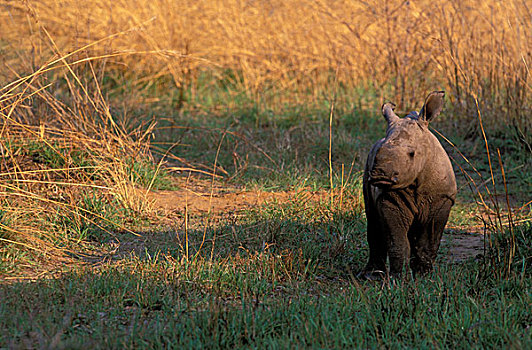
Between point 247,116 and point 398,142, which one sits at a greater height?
point 398,142

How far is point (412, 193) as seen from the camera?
3.52 metres

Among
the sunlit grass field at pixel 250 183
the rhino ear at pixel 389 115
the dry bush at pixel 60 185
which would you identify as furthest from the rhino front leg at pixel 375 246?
the dry bush at pixel 60 185

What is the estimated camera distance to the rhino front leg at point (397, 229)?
11.6ft

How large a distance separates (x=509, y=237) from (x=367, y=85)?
15.7 feet

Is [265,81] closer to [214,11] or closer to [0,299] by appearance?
[214,11]

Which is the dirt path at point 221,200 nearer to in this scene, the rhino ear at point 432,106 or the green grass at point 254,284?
the green grass at point 254,284

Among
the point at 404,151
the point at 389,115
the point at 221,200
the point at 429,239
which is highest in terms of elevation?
the point at 389,115

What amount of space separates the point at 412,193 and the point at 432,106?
1.66ft

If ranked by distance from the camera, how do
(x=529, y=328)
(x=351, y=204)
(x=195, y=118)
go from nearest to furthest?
(x=529, y=328) < (x=351, y=204) < (x=195, y=118)

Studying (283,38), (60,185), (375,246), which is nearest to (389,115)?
(375,246)

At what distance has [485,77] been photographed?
23.7 ft

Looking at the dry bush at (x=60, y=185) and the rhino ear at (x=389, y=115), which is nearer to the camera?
the rhino ear at (x=389, y=115)

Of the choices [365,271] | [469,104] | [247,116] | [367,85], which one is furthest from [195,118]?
[365,271]

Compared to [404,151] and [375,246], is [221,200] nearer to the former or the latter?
[375,246]
